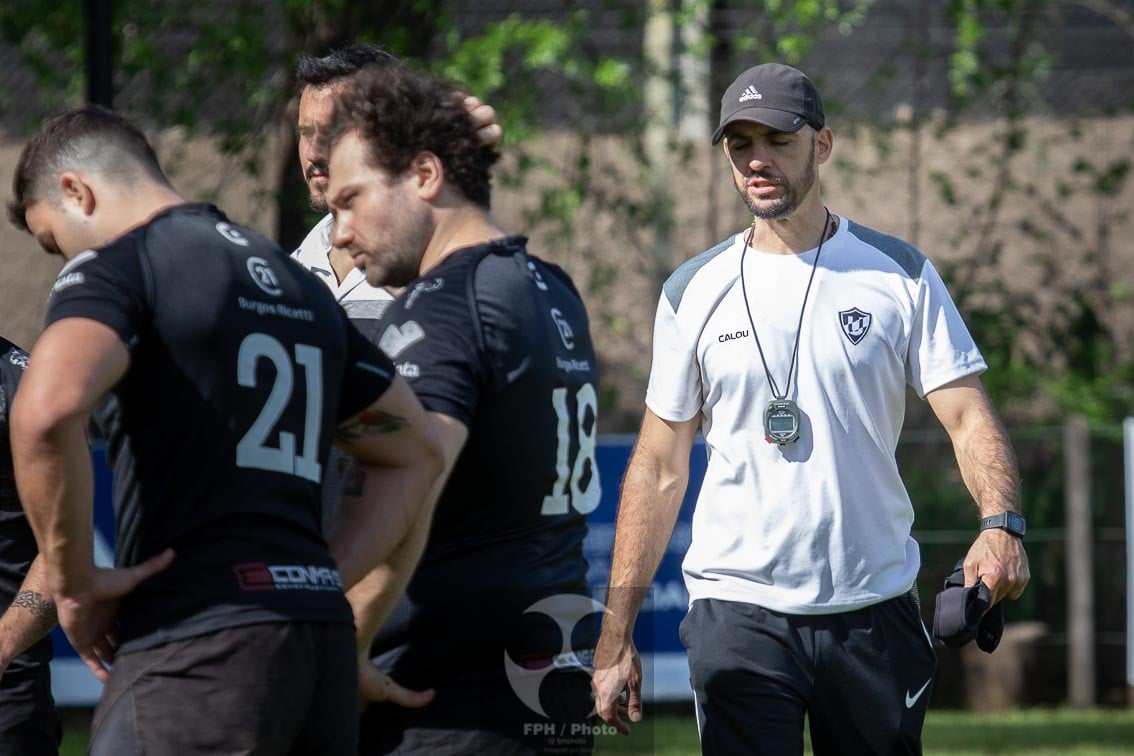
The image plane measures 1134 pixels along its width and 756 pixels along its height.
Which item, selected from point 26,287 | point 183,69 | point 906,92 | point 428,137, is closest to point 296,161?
point 183,69

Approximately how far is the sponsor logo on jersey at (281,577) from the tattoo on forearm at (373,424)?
1.00 feet

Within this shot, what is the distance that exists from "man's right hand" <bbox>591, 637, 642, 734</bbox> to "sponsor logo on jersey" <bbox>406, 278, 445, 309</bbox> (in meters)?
1.13

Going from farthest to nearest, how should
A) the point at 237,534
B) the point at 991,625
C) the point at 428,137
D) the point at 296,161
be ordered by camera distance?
the point at 296,161, the point at 991,625, the point at 428,137, the point at 237,534

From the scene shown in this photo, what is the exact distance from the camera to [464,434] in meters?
3.12

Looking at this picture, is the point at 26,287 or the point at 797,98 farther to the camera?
the point at 26,287

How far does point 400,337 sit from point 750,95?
5.20ft

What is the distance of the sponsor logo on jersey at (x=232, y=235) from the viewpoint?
9.37 ft

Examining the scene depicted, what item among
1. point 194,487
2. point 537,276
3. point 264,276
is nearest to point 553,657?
point 537,276

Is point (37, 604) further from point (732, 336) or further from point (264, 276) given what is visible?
point (732, 336)

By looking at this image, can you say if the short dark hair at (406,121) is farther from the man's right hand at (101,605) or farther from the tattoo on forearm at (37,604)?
the tattoo on forearm at (37,604)

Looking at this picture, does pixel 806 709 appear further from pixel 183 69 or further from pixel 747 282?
pixel 183 69

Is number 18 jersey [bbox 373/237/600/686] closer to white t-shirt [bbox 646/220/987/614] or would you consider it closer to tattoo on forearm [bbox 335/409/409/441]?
tattoo on forearm [bbox 335/409/409/441]

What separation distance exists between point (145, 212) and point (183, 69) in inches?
325

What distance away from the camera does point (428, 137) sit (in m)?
3.28
